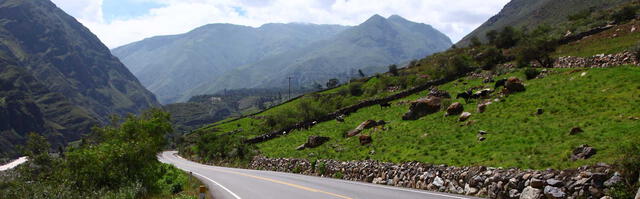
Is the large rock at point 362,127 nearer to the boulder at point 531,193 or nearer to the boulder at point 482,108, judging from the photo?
the boulder at point 482,108

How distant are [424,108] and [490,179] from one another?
21628 mm

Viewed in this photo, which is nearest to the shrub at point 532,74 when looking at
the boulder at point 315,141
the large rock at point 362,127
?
the large rock at point 362,127

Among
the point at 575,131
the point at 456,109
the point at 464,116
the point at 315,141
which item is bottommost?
the point at 315,141

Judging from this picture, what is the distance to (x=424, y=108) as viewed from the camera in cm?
3762

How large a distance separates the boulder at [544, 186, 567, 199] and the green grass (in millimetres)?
2336

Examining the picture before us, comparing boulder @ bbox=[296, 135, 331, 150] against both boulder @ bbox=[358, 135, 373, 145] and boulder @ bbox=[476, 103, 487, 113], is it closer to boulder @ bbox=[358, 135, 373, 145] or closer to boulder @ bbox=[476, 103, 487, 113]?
boulder @ bbox=[358, 135, 373, 145]

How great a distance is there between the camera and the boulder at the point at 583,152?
50.6 ft

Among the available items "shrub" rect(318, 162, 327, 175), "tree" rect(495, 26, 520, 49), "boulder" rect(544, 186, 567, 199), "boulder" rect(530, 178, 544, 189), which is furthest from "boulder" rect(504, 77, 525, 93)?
"tree" rect(495, 26, 520, 49)

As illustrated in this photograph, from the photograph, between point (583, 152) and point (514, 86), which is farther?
point (514, 86)

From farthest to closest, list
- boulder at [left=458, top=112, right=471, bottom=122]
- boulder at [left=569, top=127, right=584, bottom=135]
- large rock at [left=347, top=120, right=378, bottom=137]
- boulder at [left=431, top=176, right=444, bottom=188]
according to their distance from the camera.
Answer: large rock at [left=347, top=120, right=378, bottom=137]
boulder at [left=458, top=112, right=471, bottom=122]
boulder at [left=431, top=176, right=444, bottom=188]
boulder at [left=569, top=127, right=584, bottom=135]

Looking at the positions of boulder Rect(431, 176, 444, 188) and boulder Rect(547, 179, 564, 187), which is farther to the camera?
boulder Rect(431, 176, 444, 188)

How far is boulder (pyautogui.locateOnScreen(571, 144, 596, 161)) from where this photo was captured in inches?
607

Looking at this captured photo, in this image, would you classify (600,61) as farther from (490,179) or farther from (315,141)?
(490,179)

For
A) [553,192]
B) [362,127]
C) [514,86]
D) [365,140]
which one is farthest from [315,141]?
[553,192]
